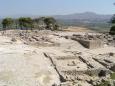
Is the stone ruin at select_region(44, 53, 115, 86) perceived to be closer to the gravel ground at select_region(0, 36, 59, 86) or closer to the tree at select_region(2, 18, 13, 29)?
the gravel ground at select_region(0, 36, 59, 86)

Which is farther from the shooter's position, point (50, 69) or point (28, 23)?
point (28, 23)

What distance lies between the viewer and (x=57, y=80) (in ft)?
63.0

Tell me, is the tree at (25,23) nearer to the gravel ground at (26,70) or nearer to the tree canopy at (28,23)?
the tree canopy at (28,23)

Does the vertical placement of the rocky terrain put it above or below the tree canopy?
below

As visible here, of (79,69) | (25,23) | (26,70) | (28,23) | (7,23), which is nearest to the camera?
(79,69)

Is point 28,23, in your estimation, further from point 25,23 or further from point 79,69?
point 79,69

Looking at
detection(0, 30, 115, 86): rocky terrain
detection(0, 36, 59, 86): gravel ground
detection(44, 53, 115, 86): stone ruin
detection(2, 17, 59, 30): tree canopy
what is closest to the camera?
detection(0, 30, 115, 86): rocky terrain

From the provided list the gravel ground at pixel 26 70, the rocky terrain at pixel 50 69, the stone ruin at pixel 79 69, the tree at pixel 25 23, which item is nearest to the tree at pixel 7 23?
the tree at pixel 25 23

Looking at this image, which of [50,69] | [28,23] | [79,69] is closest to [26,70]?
[50,69]

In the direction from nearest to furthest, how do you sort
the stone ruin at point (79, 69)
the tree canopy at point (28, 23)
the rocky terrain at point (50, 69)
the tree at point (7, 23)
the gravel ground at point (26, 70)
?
1. the rocky terrain at point (50, 69)
2. the gravel ground at point (26, 70)
3. the stone ruin at point (79, 69)
4. the tree at point (7, 23)
5. the tree canopy at point (28, 23)

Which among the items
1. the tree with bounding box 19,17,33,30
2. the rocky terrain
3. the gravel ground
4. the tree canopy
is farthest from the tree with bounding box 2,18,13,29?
the gravel ground

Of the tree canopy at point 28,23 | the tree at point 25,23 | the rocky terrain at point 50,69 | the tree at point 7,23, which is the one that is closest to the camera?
the rocky terrain at point 50,69

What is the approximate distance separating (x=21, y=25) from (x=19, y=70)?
44.7 meters

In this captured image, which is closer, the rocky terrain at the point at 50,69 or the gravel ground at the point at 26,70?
the rocky terrain at the point at 50,69
